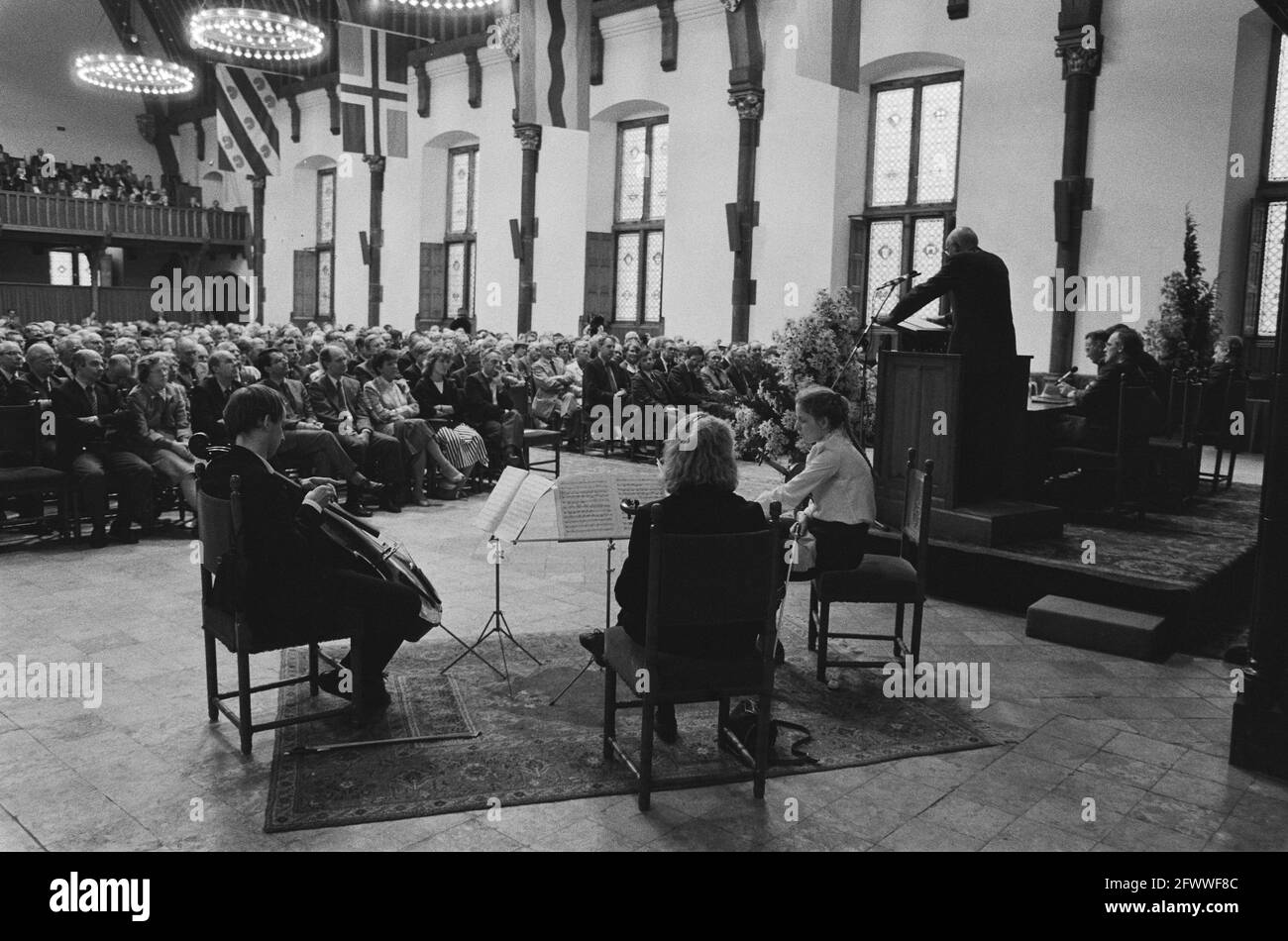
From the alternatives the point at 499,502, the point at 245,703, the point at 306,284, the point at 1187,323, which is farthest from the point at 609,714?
the point at 306,284

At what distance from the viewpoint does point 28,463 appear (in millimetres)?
6746

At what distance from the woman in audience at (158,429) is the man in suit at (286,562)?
3515 millimetres

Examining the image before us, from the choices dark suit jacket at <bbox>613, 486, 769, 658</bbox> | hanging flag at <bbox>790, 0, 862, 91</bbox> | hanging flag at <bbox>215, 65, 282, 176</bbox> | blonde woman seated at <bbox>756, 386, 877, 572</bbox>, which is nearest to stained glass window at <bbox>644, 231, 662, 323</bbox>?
hanging flag at <bbox>790, 0, 862, 91</bbox>

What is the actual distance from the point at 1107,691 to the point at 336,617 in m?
3.16

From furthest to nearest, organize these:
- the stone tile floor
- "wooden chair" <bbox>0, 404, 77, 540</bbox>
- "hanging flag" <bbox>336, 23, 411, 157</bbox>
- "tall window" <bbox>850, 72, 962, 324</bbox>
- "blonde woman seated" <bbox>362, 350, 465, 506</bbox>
→ "hanging flag" <bbox>336, 23, 411, 157</bbox>
"tall window" <bbox>850, 72, 962, 324</bbox>
"blonde woman seated" <bbox>362, 350, 465, 506</bbox>
"wooden chair" <bbox>0, 404, 77, 540</bbox>
the stone tile floor

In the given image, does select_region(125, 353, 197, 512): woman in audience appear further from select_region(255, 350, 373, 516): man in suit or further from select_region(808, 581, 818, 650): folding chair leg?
select_region(808, 581, 818, 650): folding chair leg

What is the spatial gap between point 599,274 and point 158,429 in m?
10.1

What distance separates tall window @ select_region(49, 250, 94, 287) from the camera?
2417 cm

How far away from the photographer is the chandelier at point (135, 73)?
728 inches

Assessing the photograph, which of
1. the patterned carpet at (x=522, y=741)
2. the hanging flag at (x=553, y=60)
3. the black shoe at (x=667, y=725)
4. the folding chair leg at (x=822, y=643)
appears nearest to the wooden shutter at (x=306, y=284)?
the hanging flag at (x=553, y=60)

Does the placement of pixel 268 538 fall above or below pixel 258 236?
below

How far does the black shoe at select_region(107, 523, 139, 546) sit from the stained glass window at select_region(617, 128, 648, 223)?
36.2 feet

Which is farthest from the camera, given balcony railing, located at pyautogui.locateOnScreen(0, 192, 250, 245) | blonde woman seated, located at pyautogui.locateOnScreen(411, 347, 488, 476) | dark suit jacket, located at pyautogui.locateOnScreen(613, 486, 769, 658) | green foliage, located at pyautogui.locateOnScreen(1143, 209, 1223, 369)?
balcony railing, located at pyautogui.locateOnScreen(0, 192, 250, 245)

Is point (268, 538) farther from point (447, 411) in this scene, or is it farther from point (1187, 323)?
point (1187, 323)
